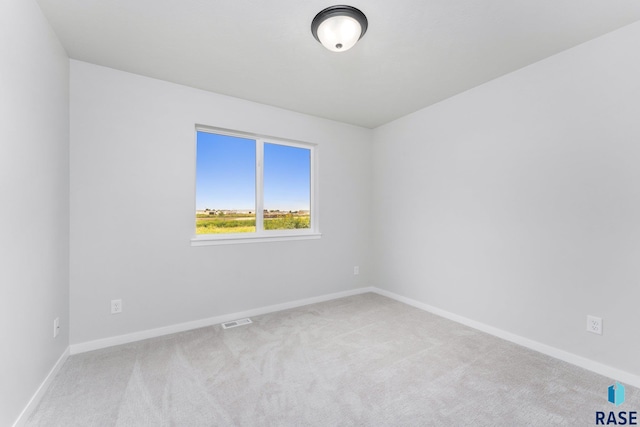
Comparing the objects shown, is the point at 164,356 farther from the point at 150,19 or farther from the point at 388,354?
the point at 150,19

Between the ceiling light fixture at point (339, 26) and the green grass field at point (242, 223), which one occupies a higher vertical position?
the ceiling light fixture at point (339, 26)

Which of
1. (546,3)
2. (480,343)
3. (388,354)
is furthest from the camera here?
(480,343)

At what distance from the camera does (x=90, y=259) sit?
2.38 m

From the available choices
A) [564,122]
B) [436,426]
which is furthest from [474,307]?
[564,122]

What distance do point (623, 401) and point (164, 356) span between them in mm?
3199

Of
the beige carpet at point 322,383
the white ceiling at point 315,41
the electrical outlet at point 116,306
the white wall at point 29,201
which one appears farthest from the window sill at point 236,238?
the white ceiling at point 315,41

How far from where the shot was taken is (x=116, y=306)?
8.09 feet

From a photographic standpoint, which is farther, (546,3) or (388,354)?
(388,354)

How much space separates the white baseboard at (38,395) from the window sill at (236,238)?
1283 mm

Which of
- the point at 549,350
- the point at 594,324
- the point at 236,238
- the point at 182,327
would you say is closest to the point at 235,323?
the point at 182,327

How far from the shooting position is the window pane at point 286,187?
3.45 m

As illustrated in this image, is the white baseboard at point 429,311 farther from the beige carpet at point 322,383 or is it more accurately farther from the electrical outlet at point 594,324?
the electrical outlet at point 594,324

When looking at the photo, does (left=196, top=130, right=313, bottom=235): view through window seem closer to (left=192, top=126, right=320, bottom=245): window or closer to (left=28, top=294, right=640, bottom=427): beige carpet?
(left=192, top=126, right=320, bottom=245): window

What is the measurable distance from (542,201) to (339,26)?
216 cm
